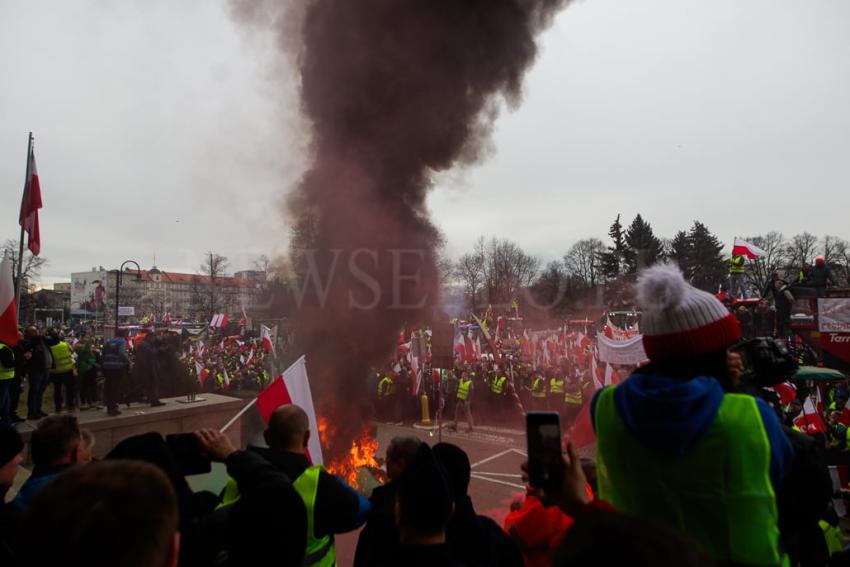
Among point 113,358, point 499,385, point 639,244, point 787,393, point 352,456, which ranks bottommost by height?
point 352,456

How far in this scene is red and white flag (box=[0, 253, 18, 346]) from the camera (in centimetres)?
600

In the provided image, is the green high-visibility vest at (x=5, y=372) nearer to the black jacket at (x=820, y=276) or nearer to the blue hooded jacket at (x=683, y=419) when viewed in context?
the blue hooded jacket at (x=683, y=419)

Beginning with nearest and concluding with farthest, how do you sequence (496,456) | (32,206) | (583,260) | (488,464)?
(32,206) < (488,464) < (496,456) < (583,260)

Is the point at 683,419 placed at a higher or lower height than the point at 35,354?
higher

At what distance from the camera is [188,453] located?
2.39 meters

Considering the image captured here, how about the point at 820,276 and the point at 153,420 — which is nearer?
the point at 153,420

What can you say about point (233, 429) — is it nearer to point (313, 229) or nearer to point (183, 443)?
point (313, 229)

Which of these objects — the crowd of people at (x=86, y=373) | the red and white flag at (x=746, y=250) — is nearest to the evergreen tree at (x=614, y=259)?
the red and white flag at (x=746, y=250)

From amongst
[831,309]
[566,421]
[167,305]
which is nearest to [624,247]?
[831,309]

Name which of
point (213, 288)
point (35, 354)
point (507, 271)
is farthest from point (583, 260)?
point (35, 354)

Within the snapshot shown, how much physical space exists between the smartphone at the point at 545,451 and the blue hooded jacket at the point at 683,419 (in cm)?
26

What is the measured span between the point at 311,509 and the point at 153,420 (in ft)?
26.8

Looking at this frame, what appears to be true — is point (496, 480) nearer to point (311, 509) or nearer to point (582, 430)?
point (582, 430)

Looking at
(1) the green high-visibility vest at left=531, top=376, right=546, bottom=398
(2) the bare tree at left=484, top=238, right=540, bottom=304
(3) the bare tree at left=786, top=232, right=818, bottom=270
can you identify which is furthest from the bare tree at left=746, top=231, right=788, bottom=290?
(1) the green high-visibility vest at left=531, top=376, right=546, bottom=398
